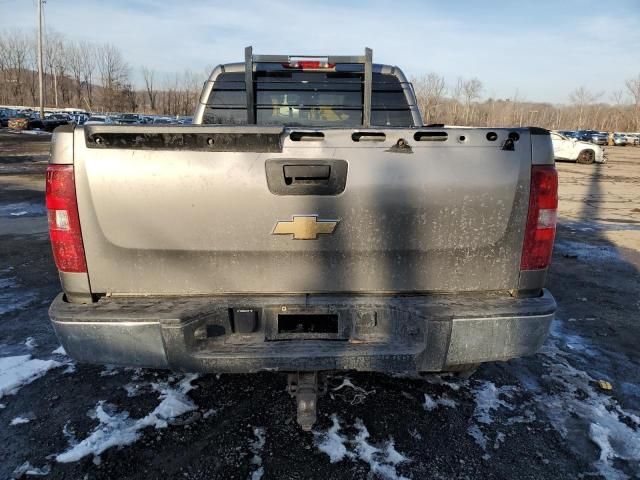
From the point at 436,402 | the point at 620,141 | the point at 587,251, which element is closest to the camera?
the point at 436,402

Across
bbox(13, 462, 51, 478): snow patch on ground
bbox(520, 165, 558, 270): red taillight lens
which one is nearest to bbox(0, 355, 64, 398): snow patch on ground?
bbox(13, 462, 51, 478): snow patch on ground

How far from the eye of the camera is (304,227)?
218 centimetres

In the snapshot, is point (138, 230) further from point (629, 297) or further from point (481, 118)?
point (481, 118)

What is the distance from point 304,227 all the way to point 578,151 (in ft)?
83.7

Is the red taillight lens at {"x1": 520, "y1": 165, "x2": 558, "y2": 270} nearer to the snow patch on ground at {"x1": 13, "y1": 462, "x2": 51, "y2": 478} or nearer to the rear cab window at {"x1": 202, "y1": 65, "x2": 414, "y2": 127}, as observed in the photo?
the rear cab window at {"x1": 202, "y1": 65, "x2": 414, "y2": 127}

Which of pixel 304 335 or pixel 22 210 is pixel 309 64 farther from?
pixel 22 210

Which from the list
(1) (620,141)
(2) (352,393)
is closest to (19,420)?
(2) (352,393)

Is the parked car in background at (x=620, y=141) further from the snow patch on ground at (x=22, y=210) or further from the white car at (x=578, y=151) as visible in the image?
the snow patch on ground at (x=22, y=210)

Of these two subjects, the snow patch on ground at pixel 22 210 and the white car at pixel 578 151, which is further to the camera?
the white car at pixel 578 151

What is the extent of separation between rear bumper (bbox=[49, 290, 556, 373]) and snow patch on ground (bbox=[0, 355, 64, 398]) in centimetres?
121

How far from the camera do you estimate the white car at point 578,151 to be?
76.3ft

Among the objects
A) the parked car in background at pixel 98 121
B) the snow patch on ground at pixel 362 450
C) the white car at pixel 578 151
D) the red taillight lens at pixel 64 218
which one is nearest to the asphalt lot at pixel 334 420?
the snow patch on ground at pixel 362 450

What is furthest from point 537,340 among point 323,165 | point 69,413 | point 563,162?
Answer: point 563,162

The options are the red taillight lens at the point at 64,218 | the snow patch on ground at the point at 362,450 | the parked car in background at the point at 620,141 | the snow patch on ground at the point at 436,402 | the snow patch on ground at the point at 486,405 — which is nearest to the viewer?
the red taillight lens at the point at 64,218
